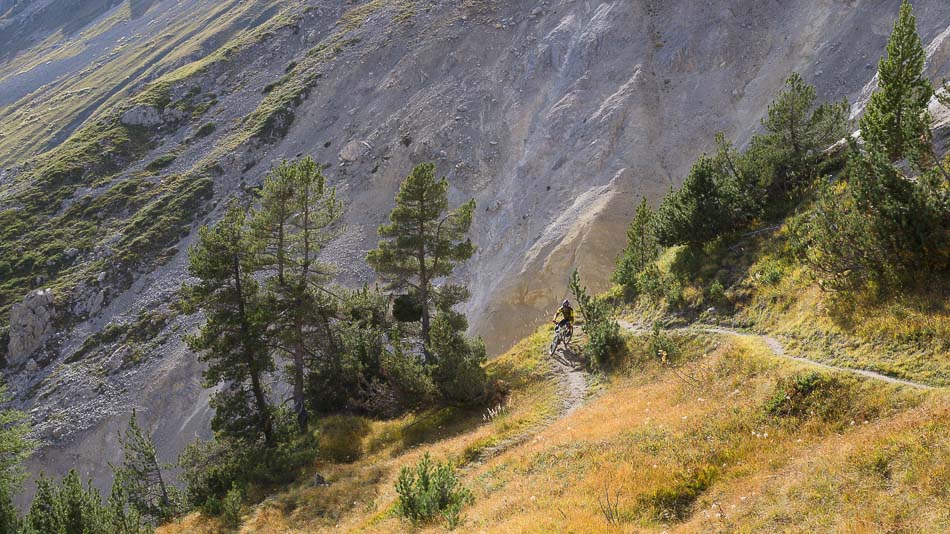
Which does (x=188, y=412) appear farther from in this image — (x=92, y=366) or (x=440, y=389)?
(x=440, y=389)

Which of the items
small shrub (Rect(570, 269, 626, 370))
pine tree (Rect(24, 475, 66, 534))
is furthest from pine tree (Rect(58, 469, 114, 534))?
small shrub (Rect(570, 269, 626, 370))

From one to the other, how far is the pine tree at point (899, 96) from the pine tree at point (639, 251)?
34.9 feet

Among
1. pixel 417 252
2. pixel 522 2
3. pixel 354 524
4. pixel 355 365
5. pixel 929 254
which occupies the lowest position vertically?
pixel 354 524

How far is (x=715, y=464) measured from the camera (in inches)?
358

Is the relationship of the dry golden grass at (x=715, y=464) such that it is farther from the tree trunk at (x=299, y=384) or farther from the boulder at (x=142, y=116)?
the boulder at (x=142, y=116)

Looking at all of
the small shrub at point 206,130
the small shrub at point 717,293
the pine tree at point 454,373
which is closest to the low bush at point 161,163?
the small shrub at point 206,130

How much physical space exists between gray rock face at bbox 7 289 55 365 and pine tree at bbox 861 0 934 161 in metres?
58.1

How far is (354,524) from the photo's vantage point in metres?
14.0

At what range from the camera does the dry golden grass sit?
6734 mm

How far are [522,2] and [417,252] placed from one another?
41019 mm

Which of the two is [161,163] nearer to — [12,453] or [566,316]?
[12,453]

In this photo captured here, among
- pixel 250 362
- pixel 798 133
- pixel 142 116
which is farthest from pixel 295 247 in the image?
pixel 142 116

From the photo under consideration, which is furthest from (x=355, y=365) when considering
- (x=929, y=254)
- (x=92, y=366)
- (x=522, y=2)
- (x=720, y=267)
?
(x=522, y=2)

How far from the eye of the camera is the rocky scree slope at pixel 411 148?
36812 millimetres
